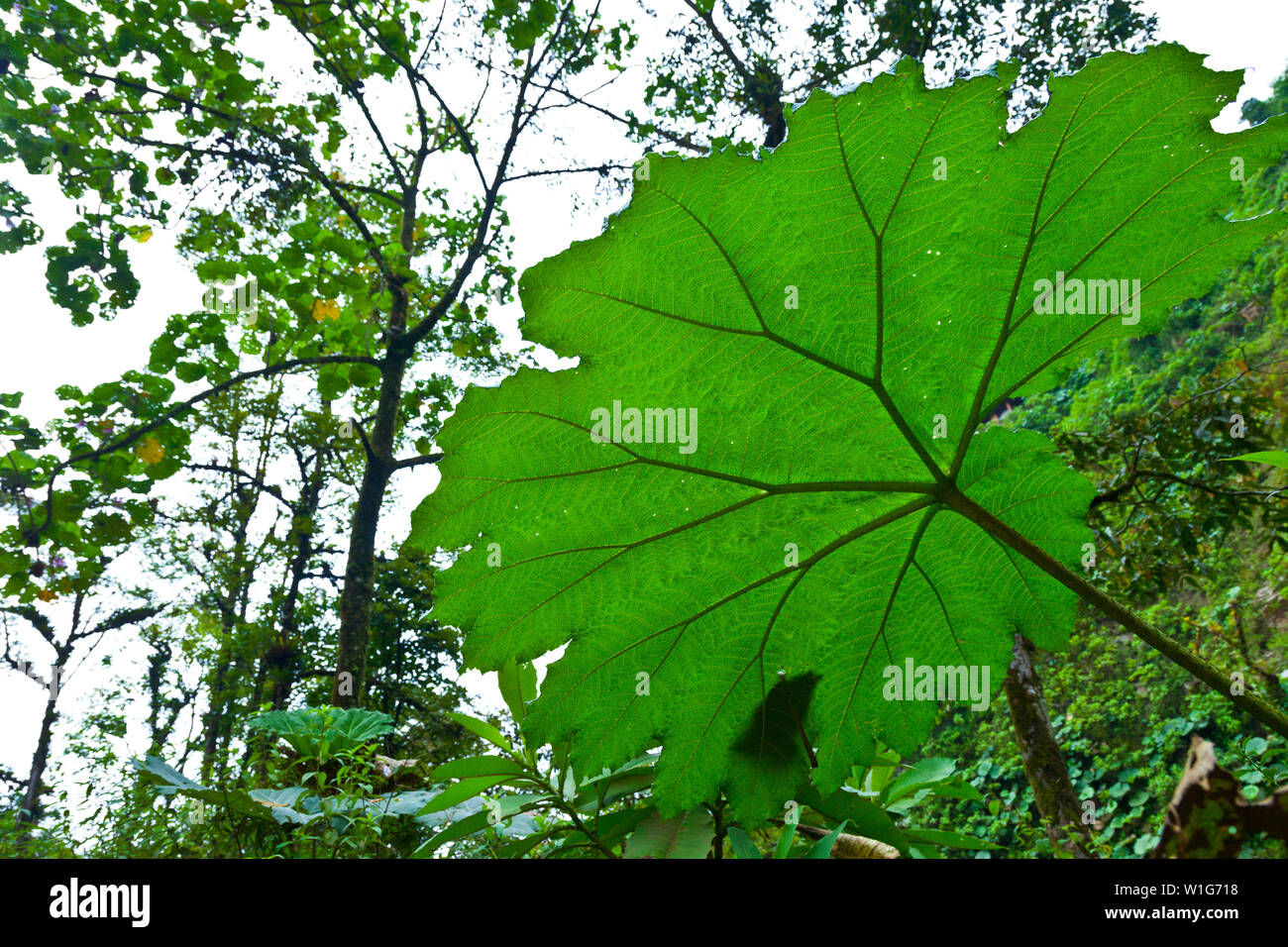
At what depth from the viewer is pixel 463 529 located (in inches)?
26.6

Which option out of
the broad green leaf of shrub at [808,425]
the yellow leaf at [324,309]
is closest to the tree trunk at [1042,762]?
the broad green leaf of shrub at [808,425]

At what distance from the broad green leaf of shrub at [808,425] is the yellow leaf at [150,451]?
3.99 m

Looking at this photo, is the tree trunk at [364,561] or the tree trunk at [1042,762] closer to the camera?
the tree trunk at [1042,762]

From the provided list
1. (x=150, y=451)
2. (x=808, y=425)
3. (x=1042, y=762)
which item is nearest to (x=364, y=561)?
(x=150, y=451)

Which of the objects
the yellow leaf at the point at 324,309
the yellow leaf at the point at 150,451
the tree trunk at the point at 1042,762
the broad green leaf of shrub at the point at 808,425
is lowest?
the tree trunk at the point at 1042,762

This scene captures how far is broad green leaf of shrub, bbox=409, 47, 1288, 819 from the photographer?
23.0 inches

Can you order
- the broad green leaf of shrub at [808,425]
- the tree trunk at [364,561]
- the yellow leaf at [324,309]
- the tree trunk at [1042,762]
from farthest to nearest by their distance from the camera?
the yellow leaf at [324,309]
the tree trunk at [364,561]
the tree trunk at [1042,762]
the broad green leaf of shrub at [808,425]

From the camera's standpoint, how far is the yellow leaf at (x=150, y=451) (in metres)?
3.80

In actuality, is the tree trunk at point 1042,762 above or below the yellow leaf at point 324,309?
below

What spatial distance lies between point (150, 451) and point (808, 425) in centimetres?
424

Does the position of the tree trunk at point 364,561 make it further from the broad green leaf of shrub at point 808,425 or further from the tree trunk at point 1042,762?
the broad green leaf of shrub at point 808,425

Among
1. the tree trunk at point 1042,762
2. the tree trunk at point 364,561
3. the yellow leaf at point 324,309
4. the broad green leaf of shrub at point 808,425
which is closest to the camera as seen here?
the broad green leaf of shrub at point 808,425
